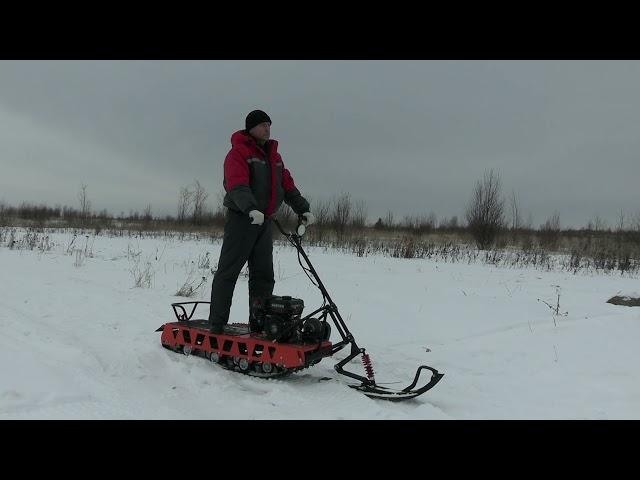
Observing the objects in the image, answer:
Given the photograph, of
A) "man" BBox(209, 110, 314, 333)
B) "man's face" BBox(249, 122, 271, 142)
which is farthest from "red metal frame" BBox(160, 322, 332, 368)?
"man's face" BBox(249, 122, 271, 142)

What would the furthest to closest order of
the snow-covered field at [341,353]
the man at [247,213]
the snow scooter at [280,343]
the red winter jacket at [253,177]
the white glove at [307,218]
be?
the white glove at [307,218] < the man at [247,213] < the red winter jacket at [253,177] < the snow scooter at [280,343] < the snow-covered field at [341,353]

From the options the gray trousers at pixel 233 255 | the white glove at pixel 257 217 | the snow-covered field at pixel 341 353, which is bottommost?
the snow-covered field at pixel 341 353

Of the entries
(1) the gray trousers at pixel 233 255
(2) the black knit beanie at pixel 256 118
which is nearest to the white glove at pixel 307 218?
(1) the gray trousers at pixel 233 255

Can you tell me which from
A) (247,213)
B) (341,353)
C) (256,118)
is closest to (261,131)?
(256,118)

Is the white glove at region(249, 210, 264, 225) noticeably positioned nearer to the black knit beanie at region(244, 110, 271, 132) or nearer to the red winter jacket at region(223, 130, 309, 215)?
the red winter jacket at region(223, 130, 309, 215)

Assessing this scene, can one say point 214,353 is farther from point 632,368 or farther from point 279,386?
point 632,368

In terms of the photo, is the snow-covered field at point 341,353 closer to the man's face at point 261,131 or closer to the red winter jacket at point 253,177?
the red winter jacket at point 253,177

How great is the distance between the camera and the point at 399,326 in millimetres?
5984

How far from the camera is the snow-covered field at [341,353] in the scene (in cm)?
321

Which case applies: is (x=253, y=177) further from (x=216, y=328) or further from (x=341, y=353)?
(x=341, y=353)

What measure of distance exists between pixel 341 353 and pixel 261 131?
7.59ft

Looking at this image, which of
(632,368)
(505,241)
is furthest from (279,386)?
(505,241)

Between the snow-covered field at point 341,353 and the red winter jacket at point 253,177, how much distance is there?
4.75 feet

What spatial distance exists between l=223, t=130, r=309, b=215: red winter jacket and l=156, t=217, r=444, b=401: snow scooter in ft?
1.24
